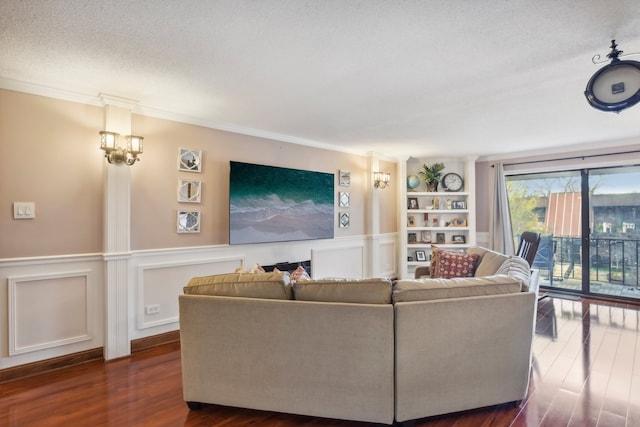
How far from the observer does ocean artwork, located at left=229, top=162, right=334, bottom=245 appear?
373 centimetres

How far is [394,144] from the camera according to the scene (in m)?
4.77

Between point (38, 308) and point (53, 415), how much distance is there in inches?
38.4

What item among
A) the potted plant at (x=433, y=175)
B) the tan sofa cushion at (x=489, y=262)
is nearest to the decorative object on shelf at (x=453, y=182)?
the potted plant at (x=433, y=175)

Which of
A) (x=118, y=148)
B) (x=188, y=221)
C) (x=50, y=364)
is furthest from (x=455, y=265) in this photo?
(x=50, y=364)

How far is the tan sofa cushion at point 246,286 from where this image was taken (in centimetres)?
198

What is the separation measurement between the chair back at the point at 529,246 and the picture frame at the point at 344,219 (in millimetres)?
2427

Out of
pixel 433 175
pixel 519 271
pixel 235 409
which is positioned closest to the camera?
pixel 235 409

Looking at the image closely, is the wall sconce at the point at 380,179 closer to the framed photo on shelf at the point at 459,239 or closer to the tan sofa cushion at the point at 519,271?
the framed photo on shelf at the point at 459,239

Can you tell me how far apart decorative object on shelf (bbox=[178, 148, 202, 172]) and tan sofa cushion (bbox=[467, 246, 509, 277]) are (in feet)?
10.3

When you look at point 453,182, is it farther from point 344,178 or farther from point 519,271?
point 519,271

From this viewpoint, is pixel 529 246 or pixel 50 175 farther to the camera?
pixel 529 246

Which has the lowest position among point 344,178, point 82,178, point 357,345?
point 357,345

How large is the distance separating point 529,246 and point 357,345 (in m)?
3.56

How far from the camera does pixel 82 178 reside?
2818 mm
